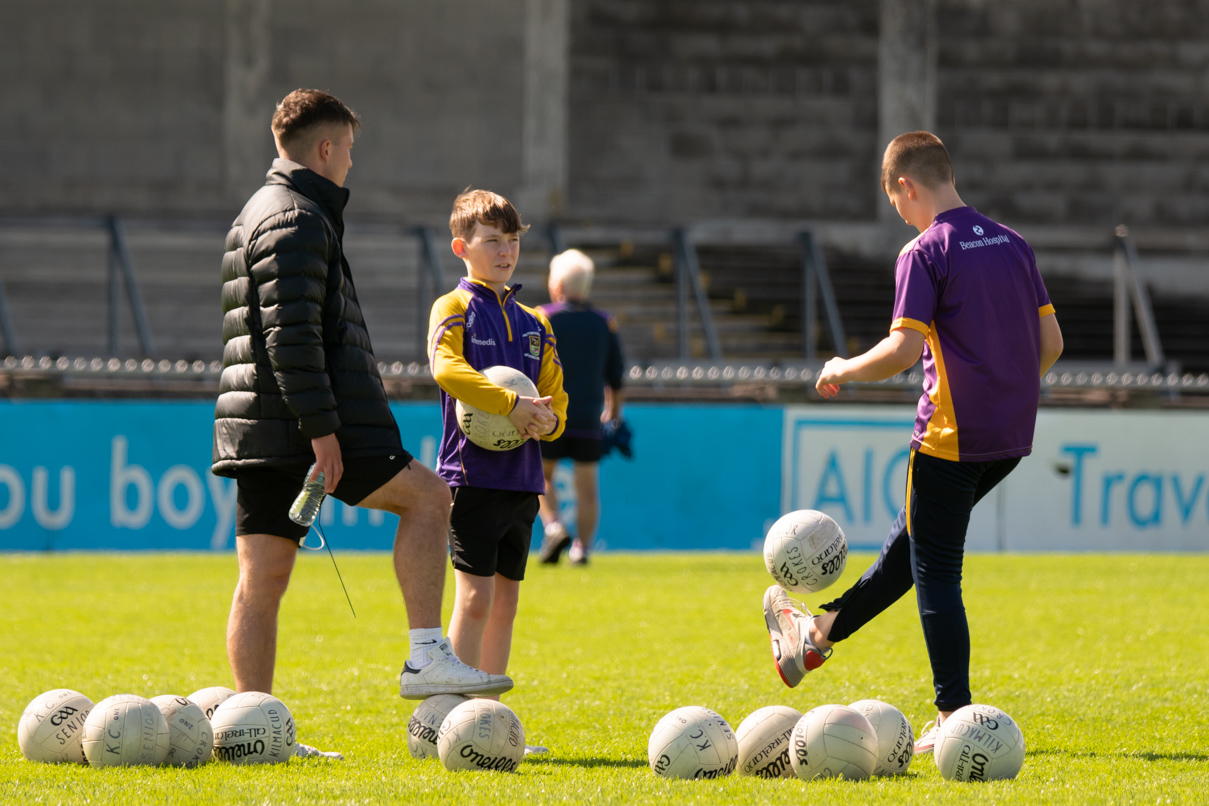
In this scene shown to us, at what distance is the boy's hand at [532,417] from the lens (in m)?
4.59

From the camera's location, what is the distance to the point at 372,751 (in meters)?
4.65

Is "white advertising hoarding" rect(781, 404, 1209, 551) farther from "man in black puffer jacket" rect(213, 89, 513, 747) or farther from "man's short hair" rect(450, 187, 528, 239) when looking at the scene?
"man in black puffer jacket" rect(213, 89, 513, 747)

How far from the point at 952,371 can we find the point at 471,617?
1.68 metres

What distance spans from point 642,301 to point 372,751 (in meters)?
14.7

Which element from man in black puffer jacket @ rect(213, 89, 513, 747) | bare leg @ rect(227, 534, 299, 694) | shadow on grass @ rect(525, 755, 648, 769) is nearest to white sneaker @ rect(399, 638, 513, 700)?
man in black puffer jacket @ rect(213, 89, 513, 747)

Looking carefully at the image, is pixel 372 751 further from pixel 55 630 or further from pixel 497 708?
pixel 55 630

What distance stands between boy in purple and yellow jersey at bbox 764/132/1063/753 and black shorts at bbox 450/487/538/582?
3.49 ft

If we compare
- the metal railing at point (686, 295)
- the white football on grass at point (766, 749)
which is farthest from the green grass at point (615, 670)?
the metal railing at point (686, 295)

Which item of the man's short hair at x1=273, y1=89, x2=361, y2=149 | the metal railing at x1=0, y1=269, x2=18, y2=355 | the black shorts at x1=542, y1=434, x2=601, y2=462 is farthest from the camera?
the metal railing at x1=0, y1=269, x2=18, y2=355

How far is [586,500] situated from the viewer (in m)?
10.8

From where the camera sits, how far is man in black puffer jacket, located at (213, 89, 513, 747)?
4.43 meters

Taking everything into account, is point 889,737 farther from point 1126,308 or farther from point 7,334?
point 1126,308

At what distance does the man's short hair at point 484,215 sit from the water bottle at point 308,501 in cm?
93

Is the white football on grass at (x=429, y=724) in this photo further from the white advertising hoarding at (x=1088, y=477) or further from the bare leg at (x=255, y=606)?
the white advertising hoarding at (x=1088, y=477)
